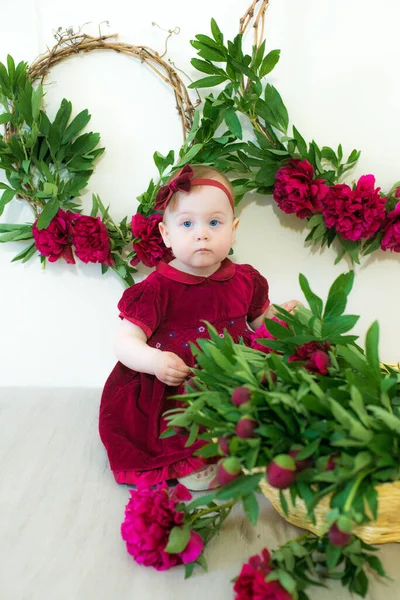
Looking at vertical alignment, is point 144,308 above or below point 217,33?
below

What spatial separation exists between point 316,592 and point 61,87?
1121mm

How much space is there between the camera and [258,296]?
124cm

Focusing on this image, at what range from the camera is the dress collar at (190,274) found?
44.5 inches

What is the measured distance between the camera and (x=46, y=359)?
56.4 inches

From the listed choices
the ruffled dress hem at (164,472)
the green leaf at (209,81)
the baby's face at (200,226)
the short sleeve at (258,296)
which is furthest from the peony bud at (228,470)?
the green leaf at (209,81)

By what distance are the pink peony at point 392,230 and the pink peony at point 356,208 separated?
0.9 inches

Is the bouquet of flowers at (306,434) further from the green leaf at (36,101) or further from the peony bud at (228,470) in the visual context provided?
the green leaf at (36,101)

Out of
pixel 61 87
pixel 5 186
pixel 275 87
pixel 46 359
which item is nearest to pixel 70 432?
pixel 46 359

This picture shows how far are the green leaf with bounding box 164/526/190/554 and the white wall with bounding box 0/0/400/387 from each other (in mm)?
670

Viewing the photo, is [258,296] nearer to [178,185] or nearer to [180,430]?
[178,185]

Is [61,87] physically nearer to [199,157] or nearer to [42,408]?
[199,157]

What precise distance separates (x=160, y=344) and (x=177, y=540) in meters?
0.42

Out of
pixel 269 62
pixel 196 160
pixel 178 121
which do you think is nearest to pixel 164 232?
pixel 196 160

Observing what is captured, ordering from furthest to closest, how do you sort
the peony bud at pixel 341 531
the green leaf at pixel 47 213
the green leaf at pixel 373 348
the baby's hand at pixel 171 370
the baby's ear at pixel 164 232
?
1. the green leaf at pixel 47 213
2. the baby's ear at pixel 164 232
3. the baby's hand at pixel 171 370
4. the green leaf at pixel 373 348
5. the peony bud at pixel 341 531
